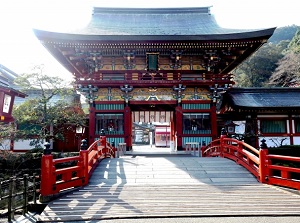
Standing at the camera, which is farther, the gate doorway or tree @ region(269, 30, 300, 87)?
tree @ region(269, 30, 300, 87)

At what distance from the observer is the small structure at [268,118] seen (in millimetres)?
16469

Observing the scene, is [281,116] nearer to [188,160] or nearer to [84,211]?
[188,160]

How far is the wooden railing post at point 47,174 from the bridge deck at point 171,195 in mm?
402

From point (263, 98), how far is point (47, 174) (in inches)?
633

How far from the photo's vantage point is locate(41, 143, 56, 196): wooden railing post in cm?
625

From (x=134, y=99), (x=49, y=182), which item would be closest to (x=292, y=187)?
(x=49, y=182)

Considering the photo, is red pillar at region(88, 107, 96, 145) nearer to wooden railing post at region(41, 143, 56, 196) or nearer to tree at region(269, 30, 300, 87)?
wooden railing post at region(41, 143, 56, 196)

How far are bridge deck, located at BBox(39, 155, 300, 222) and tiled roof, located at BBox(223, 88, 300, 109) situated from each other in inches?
352

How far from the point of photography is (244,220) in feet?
16.1

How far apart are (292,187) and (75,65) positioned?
14352mm

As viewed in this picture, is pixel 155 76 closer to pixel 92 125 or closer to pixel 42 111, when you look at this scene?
pixel 92 125

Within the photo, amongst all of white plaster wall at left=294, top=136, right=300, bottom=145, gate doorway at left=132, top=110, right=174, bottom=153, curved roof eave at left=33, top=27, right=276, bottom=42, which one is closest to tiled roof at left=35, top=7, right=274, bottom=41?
curved roof eave at left=33, top=27, right=276, bottom=42

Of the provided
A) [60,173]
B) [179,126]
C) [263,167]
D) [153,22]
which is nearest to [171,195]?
[60,173]

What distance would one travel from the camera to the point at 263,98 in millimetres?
18156
